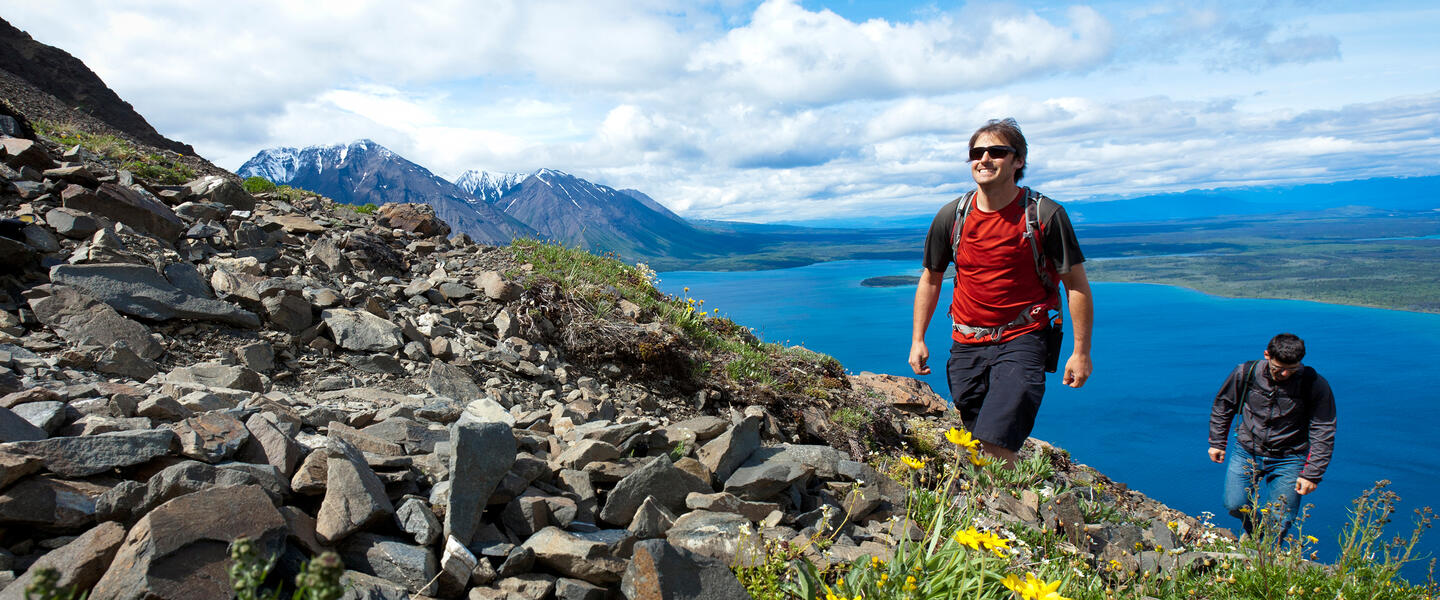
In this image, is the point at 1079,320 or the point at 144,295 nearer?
the point at 1079,320

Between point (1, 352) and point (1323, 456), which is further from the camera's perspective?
point (1323, 456)

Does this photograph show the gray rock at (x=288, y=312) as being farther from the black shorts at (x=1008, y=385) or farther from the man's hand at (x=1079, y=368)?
the man's hand at (x=1079, y=368)

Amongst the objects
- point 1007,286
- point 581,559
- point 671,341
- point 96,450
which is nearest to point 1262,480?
point 1007,286

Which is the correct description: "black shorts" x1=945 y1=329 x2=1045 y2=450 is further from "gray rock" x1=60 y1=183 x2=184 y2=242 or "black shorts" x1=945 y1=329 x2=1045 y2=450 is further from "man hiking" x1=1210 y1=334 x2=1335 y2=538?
"gray rock" x1=60 y1=183 x2=184 y2=242

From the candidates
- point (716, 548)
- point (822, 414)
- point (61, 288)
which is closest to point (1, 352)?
point (61, 288)

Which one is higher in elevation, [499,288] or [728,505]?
[499,288]

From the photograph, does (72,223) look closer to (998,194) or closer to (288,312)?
(288,312)

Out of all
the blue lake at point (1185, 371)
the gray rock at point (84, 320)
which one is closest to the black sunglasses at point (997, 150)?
the blue lake at point (1185, 371)

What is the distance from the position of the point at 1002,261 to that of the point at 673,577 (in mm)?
2976

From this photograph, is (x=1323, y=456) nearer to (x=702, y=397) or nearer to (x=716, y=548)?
(x=702, y=397)

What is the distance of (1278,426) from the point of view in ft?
21.8

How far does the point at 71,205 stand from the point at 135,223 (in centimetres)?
55

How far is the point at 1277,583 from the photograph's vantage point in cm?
409

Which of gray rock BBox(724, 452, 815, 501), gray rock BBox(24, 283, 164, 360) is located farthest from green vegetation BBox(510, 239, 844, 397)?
gray rock BBox(24, 283, 164, 360)
